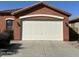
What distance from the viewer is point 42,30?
27.7 metres

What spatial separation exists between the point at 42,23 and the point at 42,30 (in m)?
0.81

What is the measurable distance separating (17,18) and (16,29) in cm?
128

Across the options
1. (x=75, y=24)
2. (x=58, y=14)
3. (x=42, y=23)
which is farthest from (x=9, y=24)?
(x=75, y=24)

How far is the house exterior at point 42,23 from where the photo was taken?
27.6m

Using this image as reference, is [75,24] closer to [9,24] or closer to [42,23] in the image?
[42,23]

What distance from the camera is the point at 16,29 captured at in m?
27.7

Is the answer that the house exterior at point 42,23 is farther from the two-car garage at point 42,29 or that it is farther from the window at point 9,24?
the window at point 9,24

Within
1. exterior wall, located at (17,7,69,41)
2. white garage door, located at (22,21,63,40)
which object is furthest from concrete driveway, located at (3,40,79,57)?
exterior wall, located at (17,7,69,41)

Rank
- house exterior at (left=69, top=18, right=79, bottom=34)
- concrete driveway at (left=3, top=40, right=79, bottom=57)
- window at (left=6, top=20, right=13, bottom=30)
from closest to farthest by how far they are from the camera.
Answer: concrete driveway at (left=3, top=40, right=79, bottom=57) < window at (left=6, top=20, right=13, bottom=30) < house exterior at (left=69, top=18, right=79, bottom=34)

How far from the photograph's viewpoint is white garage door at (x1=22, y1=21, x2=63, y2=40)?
90.3ft

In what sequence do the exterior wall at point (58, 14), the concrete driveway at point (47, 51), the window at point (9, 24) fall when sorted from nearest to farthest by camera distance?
1. the concrete driveway at point (47, 51)
2. the exterior wall at point (58, 14)
3. the window at point (9, 24)

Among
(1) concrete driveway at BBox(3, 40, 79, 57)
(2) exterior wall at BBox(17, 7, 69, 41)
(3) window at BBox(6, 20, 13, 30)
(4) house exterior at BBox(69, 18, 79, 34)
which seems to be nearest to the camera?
(1) concrete driveway at BBox(3, 40, 79, 57)

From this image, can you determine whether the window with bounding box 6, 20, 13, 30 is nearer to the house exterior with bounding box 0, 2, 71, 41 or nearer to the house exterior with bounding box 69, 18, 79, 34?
the house exterior with bounding box 0, 2, 71, 41

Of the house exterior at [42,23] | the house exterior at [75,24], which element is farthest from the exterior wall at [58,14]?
the house exterior at [75,24]
